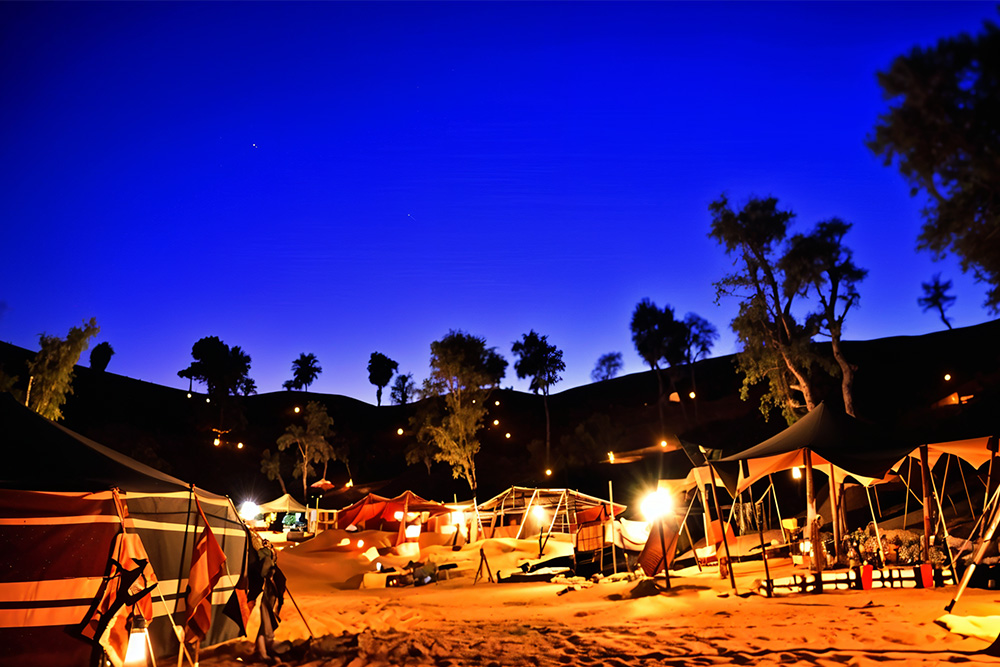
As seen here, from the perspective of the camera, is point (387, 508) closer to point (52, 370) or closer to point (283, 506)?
point (283, 506)

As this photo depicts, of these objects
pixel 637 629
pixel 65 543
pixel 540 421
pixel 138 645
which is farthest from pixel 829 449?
pixel 540 421

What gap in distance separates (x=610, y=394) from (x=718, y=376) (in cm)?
1633

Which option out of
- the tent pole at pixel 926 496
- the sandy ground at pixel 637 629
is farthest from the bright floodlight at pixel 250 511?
the tent pole at pixel 926 496

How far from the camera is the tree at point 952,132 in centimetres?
654

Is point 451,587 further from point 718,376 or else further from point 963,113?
point 718,376

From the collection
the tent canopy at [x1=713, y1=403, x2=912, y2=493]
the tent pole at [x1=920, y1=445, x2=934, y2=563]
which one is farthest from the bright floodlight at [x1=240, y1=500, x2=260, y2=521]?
the tent pole at [x1=920, y1=445, x2=934, y2=563]

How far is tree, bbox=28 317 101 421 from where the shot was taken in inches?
883

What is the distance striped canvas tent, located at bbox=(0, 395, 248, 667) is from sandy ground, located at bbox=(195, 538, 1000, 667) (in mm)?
1491

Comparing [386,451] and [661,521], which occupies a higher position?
[386,451]

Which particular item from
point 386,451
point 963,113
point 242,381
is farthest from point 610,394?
point 963,113

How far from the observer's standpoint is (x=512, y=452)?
211ft

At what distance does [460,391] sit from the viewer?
4088cm

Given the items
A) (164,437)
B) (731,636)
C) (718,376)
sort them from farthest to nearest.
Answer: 1. (718,376)
2. (164,437)
3. (731,636)

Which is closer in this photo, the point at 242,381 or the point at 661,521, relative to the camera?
the point at 661,521
